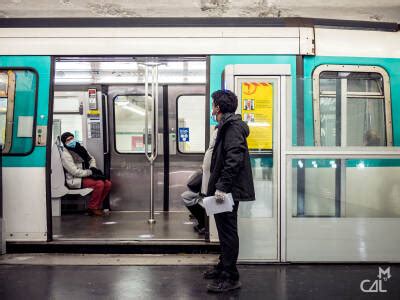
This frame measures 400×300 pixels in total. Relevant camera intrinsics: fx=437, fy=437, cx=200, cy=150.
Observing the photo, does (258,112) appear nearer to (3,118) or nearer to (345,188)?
(345,188)

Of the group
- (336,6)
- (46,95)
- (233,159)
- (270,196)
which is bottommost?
(270,196)

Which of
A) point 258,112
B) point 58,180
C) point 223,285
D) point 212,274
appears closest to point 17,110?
point 58,180

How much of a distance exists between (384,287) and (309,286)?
68 centimetres

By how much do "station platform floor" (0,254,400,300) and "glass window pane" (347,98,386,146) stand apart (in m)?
1.35

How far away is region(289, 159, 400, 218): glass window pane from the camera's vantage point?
15.5ft

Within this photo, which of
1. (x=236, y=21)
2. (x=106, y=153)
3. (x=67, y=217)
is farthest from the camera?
(x=106, y=153)

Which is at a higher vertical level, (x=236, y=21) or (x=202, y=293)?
(x=236, y=21)

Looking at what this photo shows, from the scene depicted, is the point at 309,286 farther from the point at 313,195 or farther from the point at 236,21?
the point at 236,21

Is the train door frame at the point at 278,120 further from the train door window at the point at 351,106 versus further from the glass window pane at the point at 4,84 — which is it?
the glass window pane at the point at 4,84

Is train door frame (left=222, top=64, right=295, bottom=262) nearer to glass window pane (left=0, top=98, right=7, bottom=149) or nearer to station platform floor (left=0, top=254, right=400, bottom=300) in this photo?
station platform floor (left=0, top=254, right=400, bottom=300)

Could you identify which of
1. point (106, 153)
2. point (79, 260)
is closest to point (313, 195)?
point (79, 260)

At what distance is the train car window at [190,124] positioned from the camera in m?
7.47

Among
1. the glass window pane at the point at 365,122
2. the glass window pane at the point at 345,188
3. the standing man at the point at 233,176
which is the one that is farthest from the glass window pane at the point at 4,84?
the glass window pane at the point at 365,122

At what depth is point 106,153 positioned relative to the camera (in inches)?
296
